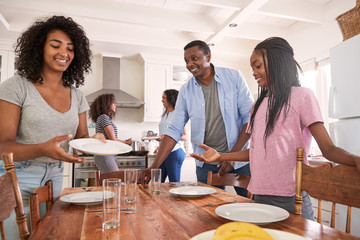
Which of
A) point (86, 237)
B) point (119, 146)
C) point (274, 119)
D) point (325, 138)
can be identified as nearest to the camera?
point (86, 237)

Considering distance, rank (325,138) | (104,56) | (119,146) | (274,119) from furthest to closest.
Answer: (104,56), (119,146), (274,119), (325,138)

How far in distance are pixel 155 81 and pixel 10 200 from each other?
3.87 metres

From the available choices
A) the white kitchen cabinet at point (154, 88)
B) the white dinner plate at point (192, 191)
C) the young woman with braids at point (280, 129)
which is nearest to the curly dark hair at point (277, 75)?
the young woman with braids at point (280, 129)

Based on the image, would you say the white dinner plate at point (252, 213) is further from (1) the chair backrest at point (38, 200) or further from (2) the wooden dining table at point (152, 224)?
(1) the chair backrest at point (38, 200)

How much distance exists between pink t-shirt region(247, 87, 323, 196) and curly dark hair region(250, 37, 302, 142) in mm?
29

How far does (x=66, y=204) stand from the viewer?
1089mm

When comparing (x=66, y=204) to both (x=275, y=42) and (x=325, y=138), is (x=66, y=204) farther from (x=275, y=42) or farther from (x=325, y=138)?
(x=275, y=42)

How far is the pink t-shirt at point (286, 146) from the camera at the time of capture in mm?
1117

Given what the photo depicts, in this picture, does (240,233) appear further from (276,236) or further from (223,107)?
(223,107)

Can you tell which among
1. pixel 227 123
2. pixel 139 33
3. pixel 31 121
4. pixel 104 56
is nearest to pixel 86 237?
pixel 31 121

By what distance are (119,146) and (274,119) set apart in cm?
78

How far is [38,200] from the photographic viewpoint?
3.20 ft

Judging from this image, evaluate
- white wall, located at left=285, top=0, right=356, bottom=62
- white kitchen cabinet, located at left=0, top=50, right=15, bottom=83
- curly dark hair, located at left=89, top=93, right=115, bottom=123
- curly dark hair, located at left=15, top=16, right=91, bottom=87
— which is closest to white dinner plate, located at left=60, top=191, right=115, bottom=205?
curly dark hair, located at left=15, top=16, right=91, bottom=87

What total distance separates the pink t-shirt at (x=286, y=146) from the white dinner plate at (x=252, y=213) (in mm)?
227
